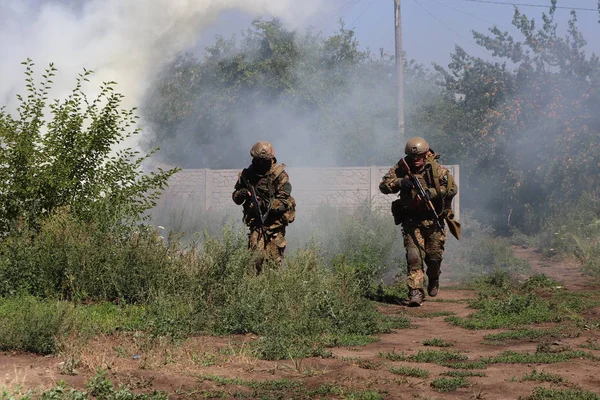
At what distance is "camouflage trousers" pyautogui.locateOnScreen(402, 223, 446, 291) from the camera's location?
11539 mm

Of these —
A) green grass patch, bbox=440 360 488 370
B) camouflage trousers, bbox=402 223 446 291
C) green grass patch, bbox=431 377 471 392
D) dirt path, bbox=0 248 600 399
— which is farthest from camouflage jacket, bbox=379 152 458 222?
green grass patch, bbox=431 377 471 392

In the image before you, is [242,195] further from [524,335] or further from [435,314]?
[524,335]

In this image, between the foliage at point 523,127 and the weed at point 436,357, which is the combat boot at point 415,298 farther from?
the foliage at point 523,127

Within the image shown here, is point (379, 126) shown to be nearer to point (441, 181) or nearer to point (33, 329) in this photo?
point (441, 181)

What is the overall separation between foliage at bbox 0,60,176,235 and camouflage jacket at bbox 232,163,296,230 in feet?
3.78

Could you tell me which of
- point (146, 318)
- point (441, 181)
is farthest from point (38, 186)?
point (441, 181)

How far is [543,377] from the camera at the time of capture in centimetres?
646

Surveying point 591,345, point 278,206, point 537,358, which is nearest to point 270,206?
point 278,206

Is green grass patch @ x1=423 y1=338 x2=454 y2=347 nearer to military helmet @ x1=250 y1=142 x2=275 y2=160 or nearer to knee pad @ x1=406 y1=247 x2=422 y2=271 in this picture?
knee pad @ x1=406 y1=247 x2=422 y2=271

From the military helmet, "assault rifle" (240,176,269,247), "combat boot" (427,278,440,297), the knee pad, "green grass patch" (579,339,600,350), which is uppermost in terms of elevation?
the military helmet

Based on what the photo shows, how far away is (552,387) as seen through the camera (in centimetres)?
619

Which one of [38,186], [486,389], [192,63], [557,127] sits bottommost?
[486,389]

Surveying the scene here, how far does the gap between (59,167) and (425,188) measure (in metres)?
4.32

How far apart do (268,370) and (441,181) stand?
5.27m
